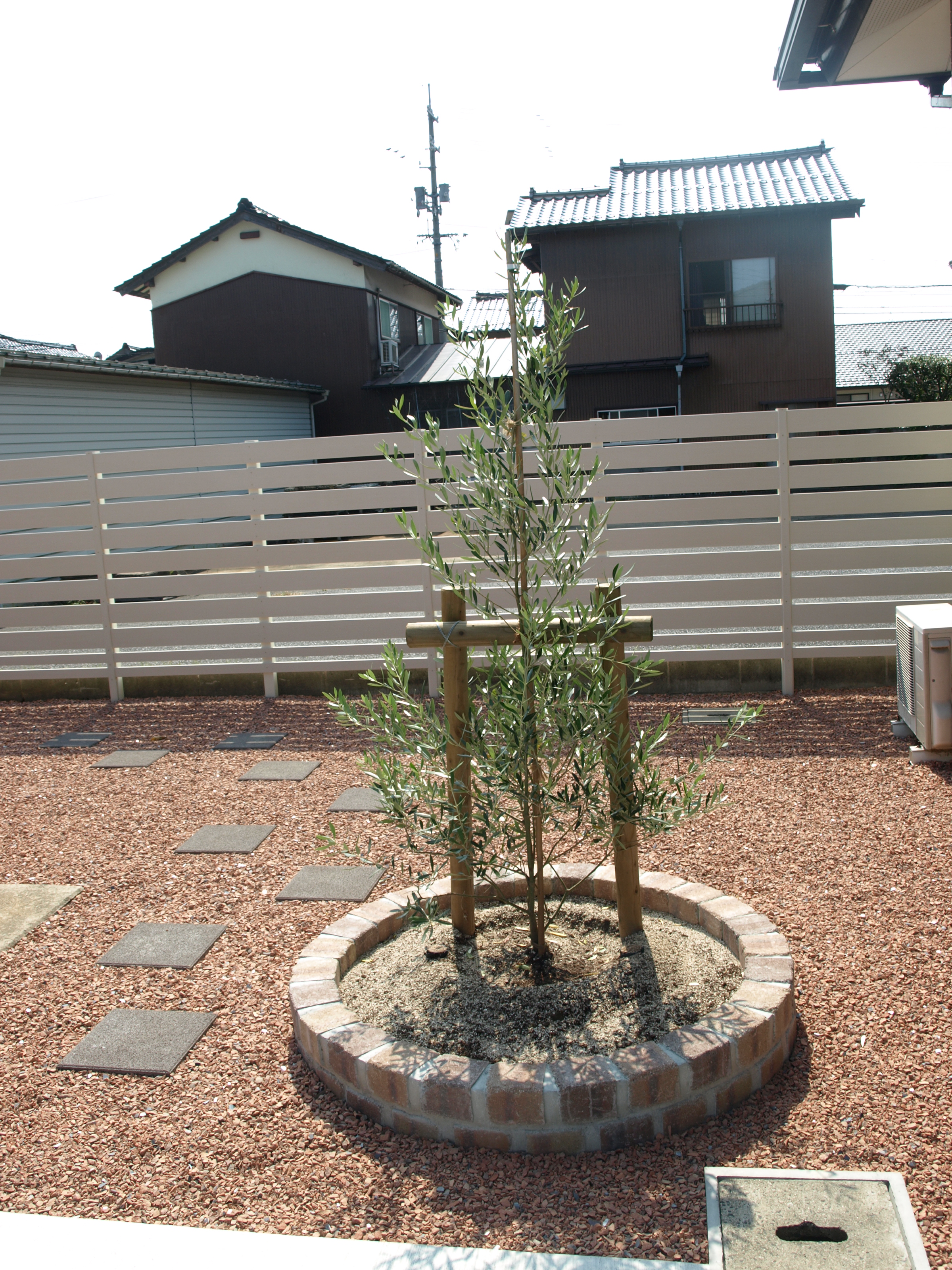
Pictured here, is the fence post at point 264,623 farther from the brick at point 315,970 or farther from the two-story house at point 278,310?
the two-story house at point 278,310

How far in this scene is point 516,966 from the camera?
10.3 ft

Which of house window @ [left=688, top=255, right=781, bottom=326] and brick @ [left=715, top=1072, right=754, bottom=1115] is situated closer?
brick @ [left=715, top=1072, right=754, bottom=1115]

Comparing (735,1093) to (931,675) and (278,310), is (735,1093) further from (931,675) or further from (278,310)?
(278,310)

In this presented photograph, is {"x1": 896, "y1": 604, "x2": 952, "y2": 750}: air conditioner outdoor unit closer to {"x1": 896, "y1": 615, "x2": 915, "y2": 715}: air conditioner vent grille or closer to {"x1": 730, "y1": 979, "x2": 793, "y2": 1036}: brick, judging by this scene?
{"x1": 896, "y1": 615, "x2": 915, "y2": 715}: air conditioner vent grille

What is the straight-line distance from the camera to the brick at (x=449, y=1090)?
2459mm

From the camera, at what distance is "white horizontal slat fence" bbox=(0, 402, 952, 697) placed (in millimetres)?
6562

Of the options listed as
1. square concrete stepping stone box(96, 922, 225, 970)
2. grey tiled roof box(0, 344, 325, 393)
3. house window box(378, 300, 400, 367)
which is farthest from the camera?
house window box(378, 300, 400, 367)

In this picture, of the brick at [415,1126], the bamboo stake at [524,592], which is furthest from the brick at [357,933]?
the brick at [415,1126]

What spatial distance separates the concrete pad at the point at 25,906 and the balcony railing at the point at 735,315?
17.4m

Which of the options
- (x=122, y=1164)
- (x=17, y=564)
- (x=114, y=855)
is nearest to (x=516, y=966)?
(x=122, y=1164)

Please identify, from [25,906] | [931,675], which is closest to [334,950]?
[25,906]

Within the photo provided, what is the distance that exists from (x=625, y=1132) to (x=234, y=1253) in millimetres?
960

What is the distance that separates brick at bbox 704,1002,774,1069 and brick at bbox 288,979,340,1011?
1.10m

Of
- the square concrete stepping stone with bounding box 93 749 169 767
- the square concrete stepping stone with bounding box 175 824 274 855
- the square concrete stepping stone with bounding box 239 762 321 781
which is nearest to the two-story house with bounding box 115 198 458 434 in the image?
the square concrete stepping stone with bounding box 93 749 169 767
